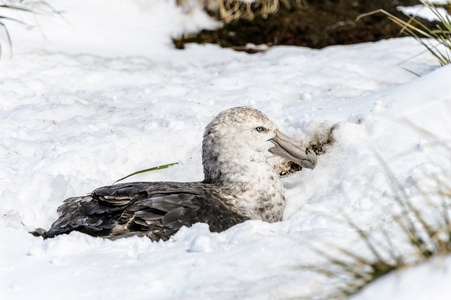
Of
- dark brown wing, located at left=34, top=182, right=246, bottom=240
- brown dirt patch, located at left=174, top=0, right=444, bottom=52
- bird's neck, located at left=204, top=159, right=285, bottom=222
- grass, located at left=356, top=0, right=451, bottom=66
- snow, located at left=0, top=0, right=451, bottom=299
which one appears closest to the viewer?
snow, located at left=0, top=0, right=451, bottom=299

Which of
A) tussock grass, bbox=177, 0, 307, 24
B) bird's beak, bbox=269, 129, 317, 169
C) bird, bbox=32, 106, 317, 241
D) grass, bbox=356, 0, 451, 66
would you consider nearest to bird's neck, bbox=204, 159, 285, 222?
bird, bbox=32, 106, 317, 241

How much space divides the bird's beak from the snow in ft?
0.50

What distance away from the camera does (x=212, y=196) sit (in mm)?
4160

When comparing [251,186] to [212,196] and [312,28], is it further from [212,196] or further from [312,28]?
[312,28]

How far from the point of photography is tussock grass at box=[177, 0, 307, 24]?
873 centimetres

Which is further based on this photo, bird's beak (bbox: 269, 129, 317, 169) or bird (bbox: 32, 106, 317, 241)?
bird's beak (bbox: 269, 129, 317, 169)

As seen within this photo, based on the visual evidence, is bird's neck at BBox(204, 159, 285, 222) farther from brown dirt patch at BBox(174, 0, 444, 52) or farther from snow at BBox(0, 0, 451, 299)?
brown dirt patch at BBox(174, 0, 444, 52)

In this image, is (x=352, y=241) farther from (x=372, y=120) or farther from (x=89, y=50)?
(x=89, y=50)

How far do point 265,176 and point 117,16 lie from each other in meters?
4.77

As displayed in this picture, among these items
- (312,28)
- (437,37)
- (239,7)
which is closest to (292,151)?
(437,37)

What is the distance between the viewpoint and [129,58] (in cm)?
742

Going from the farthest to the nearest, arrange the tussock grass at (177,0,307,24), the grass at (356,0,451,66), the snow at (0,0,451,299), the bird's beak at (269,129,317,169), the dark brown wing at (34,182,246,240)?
the tussock grass at (177,0,307,24) → the grass at (356,0,451,66) → the bird's beak at (269,129,317,169) → the dark brown wing at (34,182,246,240) → the snow at (0,0,451,299)

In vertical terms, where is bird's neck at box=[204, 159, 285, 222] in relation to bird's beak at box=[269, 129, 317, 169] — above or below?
below

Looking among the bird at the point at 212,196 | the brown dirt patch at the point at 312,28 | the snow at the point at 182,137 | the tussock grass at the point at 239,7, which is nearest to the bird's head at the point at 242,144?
the bird at the point at 212,196
